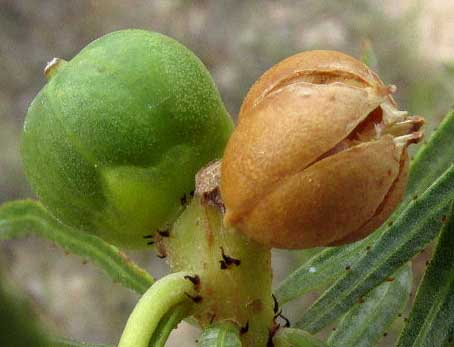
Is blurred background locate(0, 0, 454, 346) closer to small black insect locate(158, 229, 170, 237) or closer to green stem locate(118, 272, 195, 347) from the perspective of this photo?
small black insect locate(158, 229, 170, 237)

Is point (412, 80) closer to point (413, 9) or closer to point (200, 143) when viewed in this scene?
point (413, 9)

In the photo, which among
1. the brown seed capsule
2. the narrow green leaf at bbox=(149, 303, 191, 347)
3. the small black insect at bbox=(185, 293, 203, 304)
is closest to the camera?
the brown seed capsule

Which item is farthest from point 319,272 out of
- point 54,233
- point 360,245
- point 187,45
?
point 187,45

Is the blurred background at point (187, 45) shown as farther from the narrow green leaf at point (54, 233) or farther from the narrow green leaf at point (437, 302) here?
the narrow green leaf at point (437, 302)

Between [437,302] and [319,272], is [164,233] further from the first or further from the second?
[437,302]

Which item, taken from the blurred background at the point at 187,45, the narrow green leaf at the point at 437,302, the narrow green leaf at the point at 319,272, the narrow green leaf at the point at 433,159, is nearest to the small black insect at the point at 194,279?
the narrow green leaf at the point at 319,272

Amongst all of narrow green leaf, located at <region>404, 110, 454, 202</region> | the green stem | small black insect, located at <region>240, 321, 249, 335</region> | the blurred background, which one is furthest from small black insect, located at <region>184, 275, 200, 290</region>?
the blurred background

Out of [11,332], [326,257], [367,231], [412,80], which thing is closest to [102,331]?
[412,80]

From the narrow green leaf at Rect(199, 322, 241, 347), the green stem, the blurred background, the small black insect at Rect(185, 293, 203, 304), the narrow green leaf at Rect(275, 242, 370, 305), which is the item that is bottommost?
the blurred background
